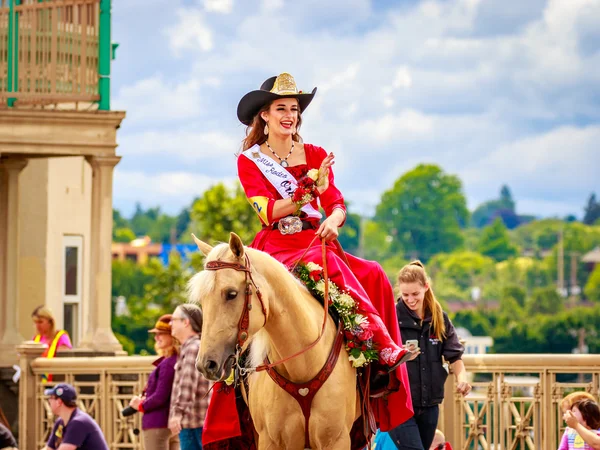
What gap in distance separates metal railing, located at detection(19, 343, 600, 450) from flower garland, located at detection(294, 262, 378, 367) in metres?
3.87

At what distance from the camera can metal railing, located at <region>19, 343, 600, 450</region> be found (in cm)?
1192

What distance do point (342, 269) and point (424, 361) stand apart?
74.8 inches

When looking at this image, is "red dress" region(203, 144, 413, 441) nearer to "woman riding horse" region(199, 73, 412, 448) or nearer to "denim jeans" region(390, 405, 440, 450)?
"woman riding horse" region(199, 73, 412, 448)

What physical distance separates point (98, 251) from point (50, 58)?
9.16ft

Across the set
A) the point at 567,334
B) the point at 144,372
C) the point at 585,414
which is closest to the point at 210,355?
the point at 585,414

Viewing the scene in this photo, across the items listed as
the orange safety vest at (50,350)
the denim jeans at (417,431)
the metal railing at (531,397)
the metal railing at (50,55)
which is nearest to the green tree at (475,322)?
A: the metal railing at (50,55)

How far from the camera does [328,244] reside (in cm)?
850

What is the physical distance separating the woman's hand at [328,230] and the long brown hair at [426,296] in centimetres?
180

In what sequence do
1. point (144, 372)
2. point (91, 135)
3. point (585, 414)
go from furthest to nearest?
point (91, 135) → point (144, 372) → point (585, 414)

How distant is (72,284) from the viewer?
21.8 m

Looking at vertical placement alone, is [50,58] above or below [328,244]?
above

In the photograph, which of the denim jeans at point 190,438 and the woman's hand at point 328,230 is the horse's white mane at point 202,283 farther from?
the denim jeans at point 190,438

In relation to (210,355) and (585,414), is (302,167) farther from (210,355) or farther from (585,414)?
(585,414)

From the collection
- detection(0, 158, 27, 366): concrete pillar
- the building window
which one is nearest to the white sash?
detection(0, 158, 27, 366): concrete pillar
